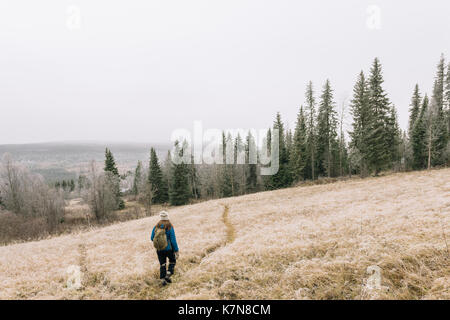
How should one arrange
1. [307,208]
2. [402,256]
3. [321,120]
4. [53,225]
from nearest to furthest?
[402,256]
[307,208]
[53,225]
[321,120]

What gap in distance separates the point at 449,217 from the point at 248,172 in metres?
45.5

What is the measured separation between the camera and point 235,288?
5828mm

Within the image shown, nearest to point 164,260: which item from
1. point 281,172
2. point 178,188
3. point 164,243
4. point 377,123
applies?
point 164,243

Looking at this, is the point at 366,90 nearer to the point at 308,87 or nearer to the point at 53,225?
the point at 308,87

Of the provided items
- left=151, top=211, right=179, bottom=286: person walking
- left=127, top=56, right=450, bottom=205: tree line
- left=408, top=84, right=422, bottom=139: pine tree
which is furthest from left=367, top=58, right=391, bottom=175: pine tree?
left=151, top=211, right=179, bottom=286: person walking

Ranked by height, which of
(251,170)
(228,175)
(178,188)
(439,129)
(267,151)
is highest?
(439,129)

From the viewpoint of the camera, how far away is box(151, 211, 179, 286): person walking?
21.1 feet

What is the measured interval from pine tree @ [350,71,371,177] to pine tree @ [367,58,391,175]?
50 centimetres

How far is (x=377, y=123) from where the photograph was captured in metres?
29.1

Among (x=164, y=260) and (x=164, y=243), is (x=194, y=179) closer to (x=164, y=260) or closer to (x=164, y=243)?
(x=164, y=260)

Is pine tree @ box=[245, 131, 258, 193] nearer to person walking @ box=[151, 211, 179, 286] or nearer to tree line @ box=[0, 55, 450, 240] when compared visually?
tree line @ box=[0, 55, 450, 240]

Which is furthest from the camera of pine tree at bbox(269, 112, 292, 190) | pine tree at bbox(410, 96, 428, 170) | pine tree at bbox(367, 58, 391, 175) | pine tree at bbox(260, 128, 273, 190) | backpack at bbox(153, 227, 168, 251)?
pine tree at bbox(260, 128, 273, 190)

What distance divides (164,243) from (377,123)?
113ft
